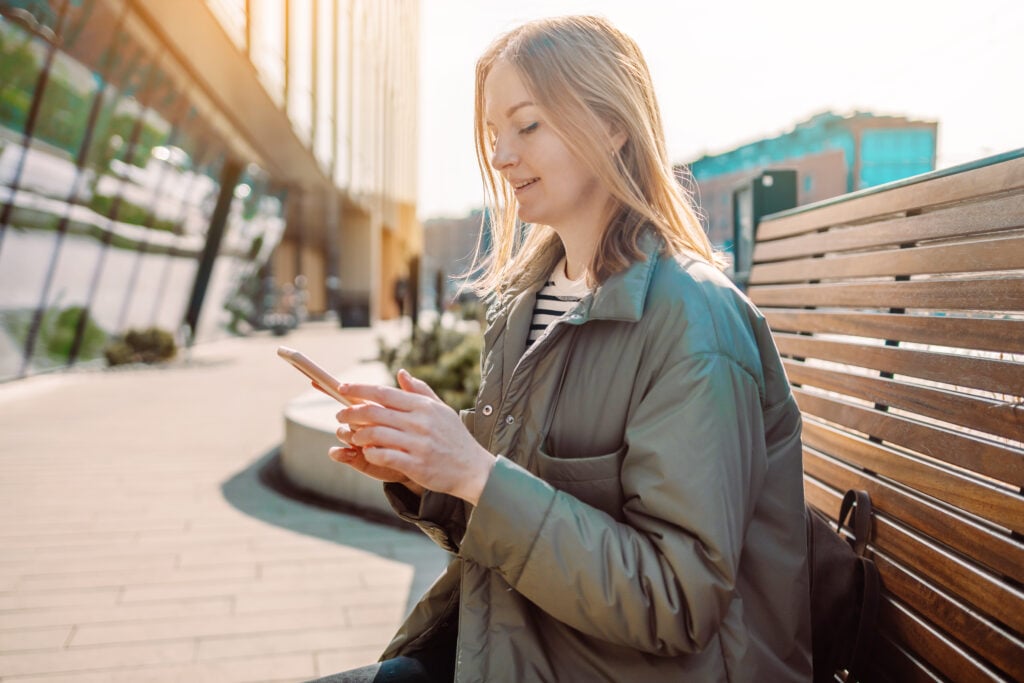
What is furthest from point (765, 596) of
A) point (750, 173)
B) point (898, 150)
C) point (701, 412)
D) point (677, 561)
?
point (750, 173)

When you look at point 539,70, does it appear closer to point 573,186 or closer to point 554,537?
point 573,186

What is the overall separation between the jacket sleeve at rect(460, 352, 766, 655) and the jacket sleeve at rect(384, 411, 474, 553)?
0.42 metres

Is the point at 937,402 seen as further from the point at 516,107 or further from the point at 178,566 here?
the point at 178,566

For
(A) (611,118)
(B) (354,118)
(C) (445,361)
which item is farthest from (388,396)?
(B) (354,118)

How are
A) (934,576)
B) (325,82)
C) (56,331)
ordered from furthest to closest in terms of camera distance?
(325,82), (56,331), (934,576)

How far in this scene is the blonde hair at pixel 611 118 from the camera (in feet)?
4.66

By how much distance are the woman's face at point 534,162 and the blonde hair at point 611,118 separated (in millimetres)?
31

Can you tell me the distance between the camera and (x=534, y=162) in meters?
1.51

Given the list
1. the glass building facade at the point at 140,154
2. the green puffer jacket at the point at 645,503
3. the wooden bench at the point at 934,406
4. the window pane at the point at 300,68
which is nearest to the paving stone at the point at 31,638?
the green puffer jacket at the point at 645,503

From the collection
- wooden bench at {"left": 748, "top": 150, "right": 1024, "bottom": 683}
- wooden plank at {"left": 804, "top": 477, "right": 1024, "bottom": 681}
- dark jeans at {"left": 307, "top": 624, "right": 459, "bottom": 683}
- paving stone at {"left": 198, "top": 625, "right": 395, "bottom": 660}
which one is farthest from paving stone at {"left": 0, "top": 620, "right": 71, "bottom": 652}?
wooden plank at {"left": 804, "top": 477, "right": 1024, "bottom": 681}

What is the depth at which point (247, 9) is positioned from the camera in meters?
13.2

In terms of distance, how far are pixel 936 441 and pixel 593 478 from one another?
64cm

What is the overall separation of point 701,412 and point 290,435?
5272 mm

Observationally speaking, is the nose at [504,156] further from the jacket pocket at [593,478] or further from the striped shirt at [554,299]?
the jacket pocket at [593,478]
